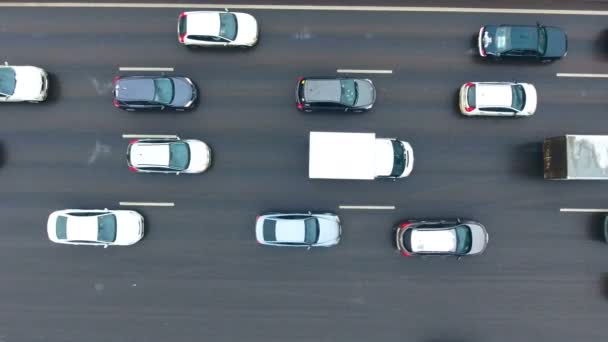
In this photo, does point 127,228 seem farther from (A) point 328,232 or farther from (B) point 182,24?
(B) point 182,24

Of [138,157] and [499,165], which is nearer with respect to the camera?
[138,157]

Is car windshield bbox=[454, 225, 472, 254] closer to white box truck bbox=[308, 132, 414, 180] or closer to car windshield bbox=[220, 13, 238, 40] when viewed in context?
white box truck bbox=[308, 132, 414, 180]

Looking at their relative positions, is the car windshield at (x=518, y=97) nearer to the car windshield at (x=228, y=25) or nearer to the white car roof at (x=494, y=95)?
the white car roof at (x=494, y=95)

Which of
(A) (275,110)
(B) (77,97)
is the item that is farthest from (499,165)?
(B) (77,97)

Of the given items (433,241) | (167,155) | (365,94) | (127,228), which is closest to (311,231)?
(433,241)

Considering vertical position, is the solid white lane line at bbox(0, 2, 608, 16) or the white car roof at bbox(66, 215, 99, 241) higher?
the solid white lane line at bbox(0, 2, 608, 16)

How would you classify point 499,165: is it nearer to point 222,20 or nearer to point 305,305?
point 305,305

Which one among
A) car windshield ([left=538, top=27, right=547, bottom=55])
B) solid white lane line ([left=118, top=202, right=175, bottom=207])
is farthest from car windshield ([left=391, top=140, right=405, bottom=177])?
solid white lane line ([left=118, top=202, right=175, bottom=207])
